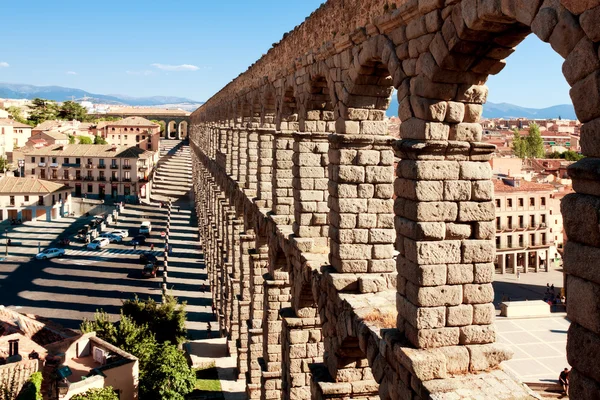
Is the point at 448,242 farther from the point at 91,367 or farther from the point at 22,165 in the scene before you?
the point at 22,165

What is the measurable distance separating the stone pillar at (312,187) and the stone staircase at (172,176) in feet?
205

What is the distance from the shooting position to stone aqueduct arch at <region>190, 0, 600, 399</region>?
4.14 meters

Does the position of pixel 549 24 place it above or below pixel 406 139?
above

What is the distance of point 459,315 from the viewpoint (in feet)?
22.3

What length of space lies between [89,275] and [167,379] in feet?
77.7

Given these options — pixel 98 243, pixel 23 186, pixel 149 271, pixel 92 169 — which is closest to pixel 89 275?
pixel 149 271

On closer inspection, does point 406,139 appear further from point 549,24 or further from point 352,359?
point 352,359

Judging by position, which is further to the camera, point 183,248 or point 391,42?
point 183,248

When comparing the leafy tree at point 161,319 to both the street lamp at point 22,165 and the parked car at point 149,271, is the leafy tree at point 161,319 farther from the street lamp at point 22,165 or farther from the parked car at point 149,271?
the street lamp at point 22,165

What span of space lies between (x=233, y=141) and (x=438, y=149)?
63.3 ft

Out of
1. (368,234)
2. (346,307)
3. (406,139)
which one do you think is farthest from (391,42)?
(346,307)

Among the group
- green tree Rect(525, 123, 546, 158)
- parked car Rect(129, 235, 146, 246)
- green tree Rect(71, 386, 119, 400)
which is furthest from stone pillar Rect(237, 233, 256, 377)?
green tree Rect(525, 123, 546, 158)

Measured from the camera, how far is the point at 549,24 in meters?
4.44

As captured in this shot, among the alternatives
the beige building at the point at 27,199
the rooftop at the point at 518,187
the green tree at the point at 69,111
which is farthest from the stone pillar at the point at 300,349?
the green tree at the point at 69,111
